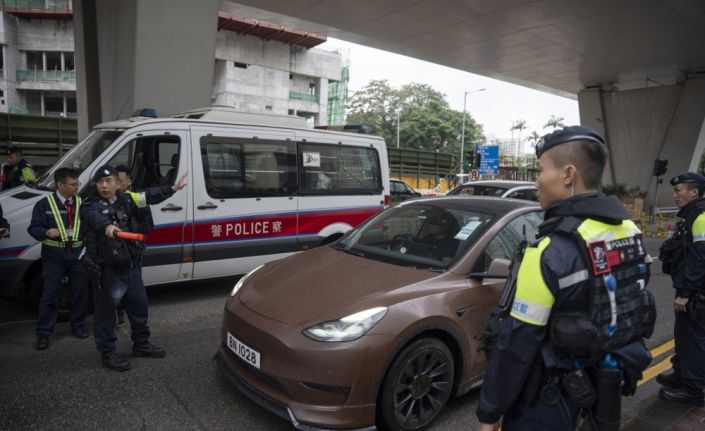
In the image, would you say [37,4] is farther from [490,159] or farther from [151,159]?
[151,159]

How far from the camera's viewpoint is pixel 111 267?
3758mm

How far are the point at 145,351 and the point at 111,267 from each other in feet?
2.73

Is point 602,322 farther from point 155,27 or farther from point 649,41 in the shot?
point 649,41

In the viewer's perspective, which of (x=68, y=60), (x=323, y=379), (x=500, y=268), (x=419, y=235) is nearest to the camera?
(x=323, y=379)

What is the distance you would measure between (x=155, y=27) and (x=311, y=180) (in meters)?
5.12

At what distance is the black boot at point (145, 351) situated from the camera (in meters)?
4.09

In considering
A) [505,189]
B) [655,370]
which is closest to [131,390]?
[655,370]

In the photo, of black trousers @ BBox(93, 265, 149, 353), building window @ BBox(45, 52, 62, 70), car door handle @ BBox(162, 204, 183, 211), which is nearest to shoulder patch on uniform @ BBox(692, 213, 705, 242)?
black trousers @ BBox(93, 265, 149, 353)

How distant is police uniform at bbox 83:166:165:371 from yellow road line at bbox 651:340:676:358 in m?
4.93

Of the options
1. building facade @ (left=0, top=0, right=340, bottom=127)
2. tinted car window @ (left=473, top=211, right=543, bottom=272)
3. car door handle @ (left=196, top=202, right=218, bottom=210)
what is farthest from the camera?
building facade @ (left=0, top=0, right=340, bottom=127)

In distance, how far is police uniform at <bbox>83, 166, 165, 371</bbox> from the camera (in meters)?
3.70

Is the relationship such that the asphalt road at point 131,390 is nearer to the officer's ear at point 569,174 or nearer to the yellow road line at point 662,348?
the yellow road line at point 662,348

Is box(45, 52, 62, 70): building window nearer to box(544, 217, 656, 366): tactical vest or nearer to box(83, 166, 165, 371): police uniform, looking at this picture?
box(83, 166, 165, 371): police uniform

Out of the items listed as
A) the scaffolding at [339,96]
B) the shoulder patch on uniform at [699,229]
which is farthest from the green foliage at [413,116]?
the shoulder patch on uniform at [699,229]
